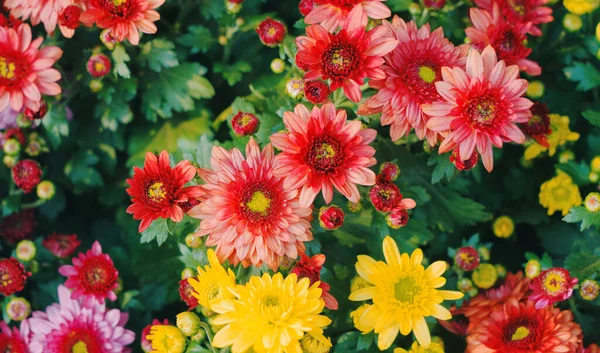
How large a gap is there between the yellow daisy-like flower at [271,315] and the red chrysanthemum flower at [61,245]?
1053 mm

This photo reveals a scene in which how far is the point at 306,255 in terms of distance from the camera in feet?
6.75

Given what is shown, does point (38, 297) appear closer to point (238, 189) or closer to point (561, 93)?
point (238, 189)

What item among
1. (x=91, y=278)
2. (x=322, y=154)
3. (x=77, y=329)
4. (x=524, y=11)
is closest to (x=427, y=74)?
(x=322, y=154)

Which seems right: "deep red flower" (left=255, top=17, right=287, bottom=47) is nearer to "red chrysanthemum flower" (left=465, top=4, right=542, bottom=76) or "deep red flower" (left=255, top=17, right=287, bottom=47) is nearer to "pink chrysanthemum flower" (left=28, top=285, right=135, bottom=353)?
"red chrysanthemum flower" (left=465, top=4, right=542, bottom=76)

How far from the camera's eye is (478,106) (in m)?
1.96

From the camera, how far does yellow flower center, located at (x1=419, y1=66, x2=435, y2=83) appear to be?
79.9 inches

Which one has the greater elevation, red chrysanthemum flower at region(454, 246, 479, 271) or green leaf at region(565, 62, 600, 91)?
green leaf at region(565, 62, 600, 91)

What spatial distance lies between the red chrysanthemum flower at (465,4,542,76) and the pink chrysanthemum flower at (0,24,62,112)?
1571 millimetres

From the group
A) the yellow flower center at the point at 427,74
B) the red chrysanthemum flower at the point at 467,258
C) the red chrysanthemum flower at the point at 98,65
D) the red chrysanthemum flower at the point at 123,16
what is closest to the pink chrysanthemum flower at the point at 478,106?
the yellow flower center at the point at 427,74

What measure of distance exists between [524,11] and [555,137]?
1.75 ft

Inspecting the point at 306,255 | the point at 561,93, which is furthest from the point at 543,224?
the point at 306,255

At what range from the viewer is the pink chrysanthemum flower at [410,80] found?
2.02m

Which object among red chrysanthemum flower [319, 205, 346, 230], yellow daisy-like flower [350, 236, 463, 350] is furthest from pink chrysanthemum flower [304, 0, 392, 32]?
yellow daisy-like flower [350, 236, 463, 350]

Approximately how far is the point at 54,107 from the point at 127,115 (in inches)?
12.7
